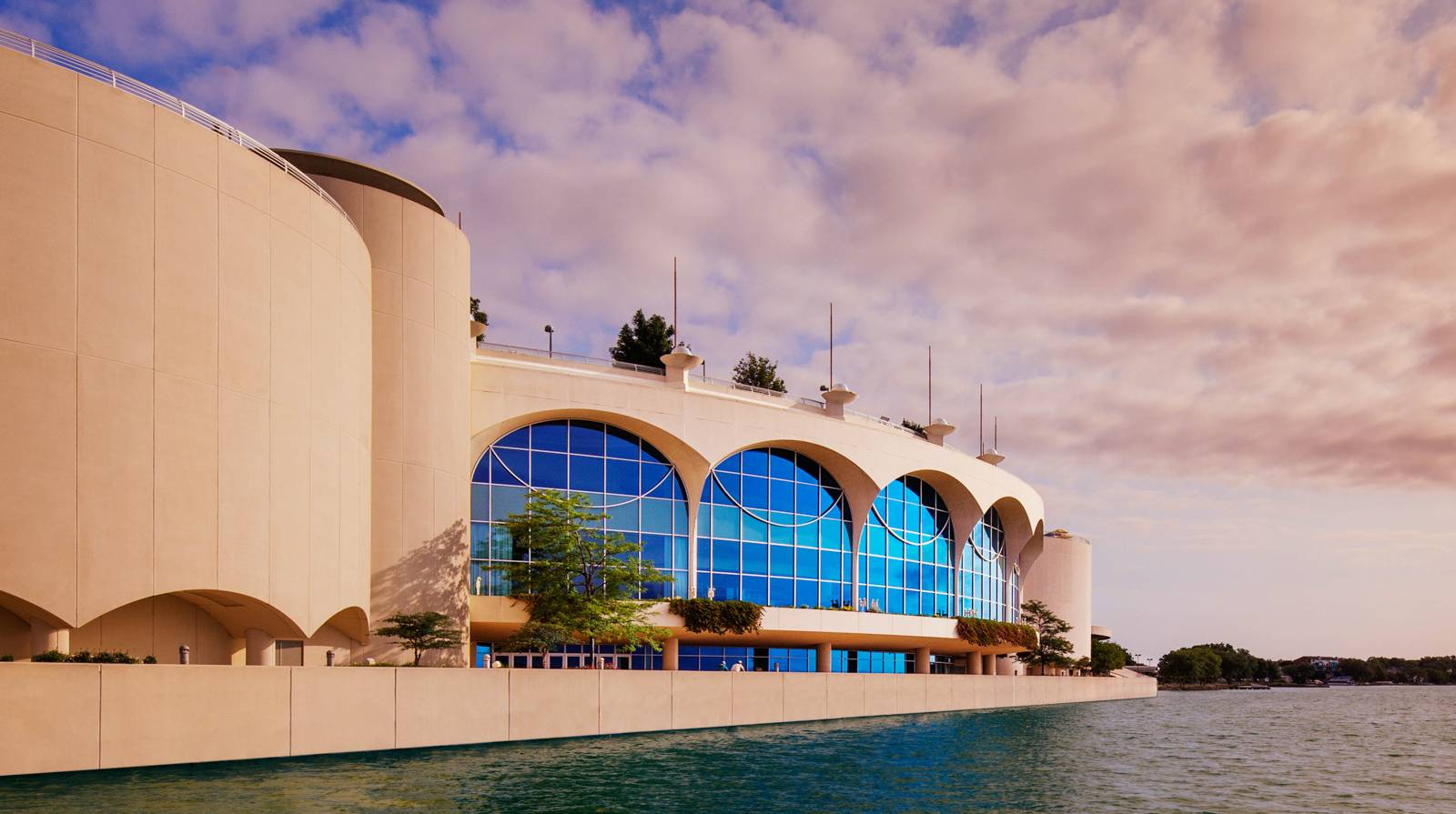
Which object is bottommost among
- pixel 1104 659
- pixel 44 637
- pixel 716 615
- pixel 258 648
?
pixel 1104 659

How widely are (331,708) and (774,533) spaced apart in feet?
103

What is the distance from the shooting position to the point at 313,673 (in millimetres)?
31031

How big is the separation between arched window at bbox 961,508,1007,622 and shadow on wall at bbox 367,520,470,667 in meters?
36.5

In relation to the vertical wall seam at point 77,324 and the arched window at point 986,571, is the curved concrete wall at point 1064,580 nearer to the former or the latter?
the arched window at point 986,571

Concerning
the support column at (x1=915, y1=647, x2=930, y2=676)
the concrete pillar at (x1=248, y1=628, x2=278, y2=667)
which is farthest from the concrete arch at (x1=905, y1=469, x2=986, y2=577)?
the concrete pillar at (x1=248, y1=628, x2=278, y2=667)

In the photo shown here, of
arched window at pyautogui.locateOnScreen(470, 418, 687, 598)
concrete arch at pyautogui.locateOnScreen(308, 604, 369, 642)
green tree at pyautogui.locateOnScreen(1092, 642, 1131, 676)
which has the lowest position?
green tree at pyautogui.locateOnScreen(1092, 642, 1131, 676)

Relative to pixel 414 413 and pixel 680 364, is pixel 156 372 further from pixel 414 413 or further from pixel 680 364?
pixel 680 364

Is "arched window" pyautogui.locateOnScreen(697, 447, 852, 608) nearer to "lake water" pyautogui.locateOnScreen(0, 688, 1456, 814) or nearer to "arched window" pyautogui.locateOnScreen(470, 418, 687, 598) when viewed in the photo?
"arched window" pyautogui.locateOnScreen(470, 418, 687, 598)

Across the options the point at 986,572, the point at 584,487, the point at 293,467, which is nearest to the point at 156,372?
the point at 293,467

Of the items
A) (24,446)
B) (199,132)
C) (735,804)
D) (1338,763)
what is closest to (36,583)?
(24,446)

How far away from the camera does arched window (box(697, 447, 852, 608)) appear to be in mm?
57281

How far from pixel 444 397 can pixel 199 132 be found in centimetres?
1473

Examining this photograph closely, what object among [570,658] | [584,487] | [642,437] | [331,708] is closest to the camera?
[331,708]

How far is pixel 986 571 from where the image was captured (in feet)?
251
